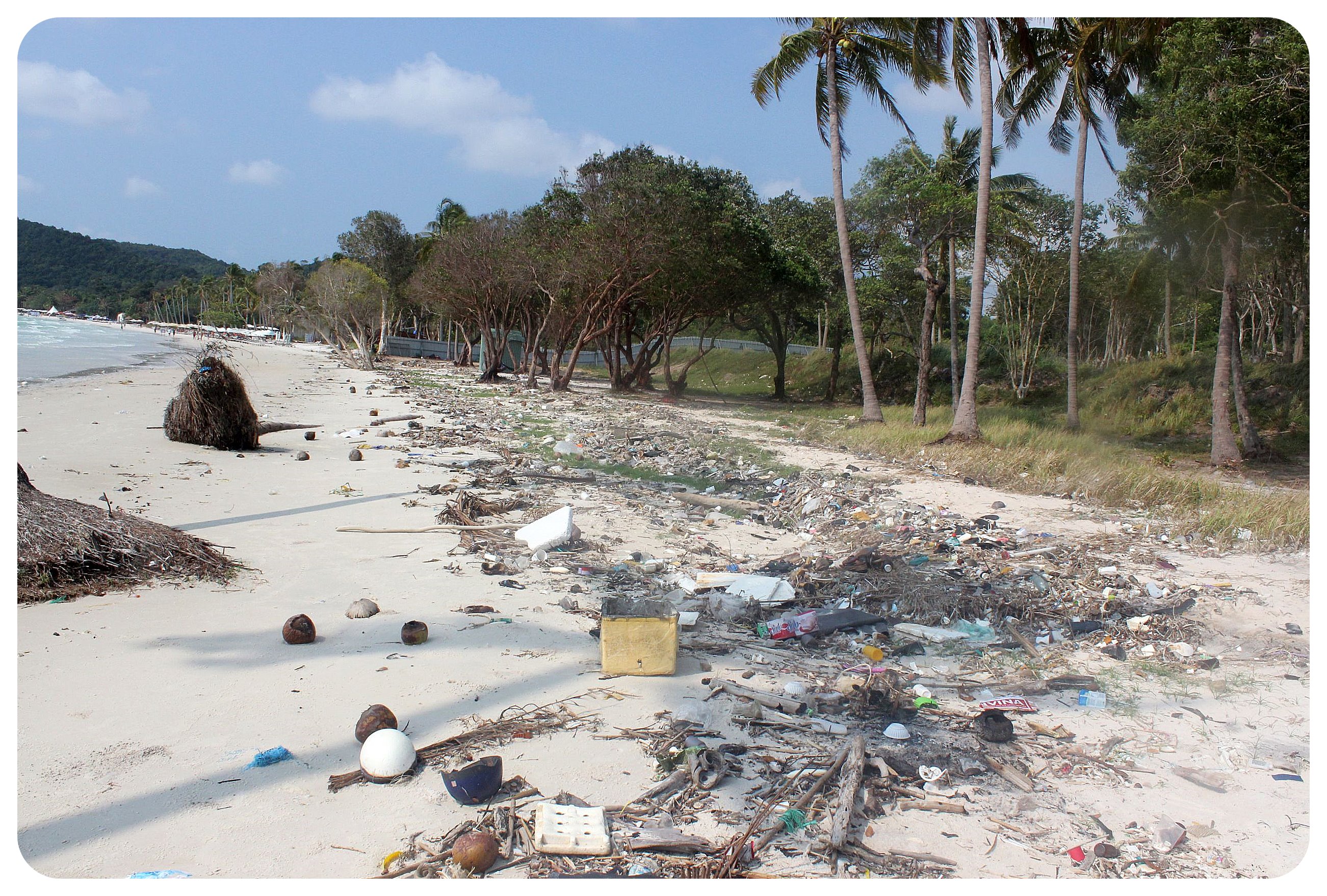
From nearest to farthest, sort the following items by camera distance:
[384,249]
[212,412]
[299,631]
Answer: [299,631]
[212,412]
[384,249]

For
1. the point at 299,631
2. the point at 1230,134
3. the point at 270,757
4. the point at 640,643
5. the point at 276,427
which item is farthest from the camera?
the point at 276,427

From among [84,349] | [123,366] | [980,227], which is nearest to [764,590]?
[980,227]

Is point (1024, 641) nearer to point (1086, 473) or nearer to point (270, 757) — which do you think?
point (270, 757)

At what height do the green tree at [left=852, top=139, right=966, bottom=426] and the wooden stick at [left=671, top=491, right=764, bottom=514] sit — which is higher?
the green tree at [left=852, top=139, right=966, bottom=426]

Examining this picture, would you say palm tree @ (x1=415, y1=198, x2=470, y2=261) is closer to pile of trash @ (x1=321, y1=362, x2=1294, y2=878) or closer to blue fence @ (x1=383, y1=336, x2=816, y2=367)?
blue fence @ (x1=383, y1=336, x2=816, y2=367)

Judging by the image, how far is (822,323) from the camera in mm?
39875

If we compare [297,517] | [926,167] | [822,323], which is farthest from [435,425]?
[822,323]

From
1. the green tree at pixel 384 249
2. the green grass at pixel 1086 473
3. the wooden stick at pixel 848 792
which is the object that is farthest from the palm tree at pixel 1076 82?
the green tree at pixel 384 249

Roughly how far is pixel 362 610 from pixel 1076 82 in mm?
16190

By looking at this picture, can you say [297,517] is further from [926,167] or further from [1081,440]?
[926,167]

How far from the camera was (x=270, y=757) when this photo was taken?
116 inches

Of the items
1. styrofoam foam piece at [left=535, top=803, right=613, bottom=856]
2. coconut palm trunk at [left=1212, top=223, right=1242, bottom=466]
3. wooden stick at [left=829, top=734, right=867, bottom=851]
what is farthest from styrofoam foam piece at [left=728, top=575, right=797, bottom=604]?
coconut palm trunk at [left=1212, top=223, right=1242, bottom=466]

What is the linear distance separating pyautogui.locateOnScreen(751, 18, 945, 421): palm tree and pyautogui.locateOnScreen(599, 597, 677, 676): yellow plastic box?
14649mm

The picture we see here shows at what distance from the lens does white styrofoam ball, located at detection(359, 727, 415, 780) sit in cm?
285
